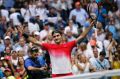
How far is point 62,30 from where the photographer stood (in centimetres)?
1274

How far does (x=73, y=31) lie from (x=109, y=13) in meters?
1.94

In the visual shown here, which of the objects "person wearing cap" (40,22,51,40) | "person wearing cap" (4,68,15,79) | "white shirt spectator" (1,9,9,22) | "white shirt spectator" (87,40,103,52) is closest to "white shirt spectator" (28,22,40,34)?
"person wearing cap" (40,22,51,40)

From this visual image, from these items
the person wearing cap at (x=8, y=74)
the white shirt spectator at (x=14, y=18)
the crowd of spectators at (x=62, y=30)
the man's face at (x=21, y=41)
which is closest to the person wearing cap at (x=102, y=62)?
the crowd of spectators at (x=62, y=30)

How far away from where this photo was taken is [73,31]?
12828mm

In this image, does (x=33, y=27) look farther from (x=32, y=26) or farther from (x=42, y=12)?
(x=42, y=12)

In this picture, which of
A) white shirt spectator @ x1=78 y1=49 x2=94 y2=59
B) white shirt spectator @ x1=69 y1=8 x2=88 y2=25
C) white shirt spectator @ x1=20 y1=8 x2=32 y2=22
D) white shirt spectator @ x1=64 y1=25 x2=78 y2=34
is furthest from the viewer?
white shirt spectator @ x1=69 y1=8 x2=88 y2=25

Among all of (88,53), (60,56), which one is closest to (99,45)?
(88,53)

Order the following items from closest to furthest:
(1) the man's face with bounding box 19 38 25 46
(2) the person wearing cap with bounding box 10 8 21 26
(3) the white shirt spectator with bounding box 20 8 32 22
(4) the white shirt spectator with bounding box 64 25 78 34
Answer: (1) the man's face with bounding box 19 38 25 46 → (4) the white shirt spectator with bounding box 64 25 78 34 → (2) the person wearing cap with bounding box 10 8 21 26 → (3) the white shirt spectator with bounding box 20 8 32 22

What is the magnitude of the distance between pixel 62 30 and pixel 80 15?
1.34 metres

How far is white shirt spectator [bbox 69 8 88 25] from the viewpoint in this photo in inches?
538

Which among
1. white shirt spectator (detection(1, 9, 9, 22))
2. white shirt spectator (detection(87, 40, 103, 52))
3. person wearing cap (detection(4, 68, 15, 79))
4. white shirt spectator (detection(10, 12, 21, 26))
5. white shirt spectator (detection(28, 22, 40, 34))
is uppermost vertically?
white shirt spectator (detection(1, 9, 9, 22))

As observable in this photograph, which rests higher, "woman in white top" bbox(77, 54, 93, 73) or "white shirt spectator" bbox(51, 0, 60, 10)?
"white shirt spectator" bbox(51, 0, 60, 10)

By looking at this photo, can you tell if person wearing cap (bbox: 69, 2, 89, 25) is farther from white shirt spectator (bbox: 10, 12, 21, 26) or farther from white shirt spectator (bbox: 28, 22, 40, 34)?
white shirt spectator (bbox: 10, 12, 21, 26)

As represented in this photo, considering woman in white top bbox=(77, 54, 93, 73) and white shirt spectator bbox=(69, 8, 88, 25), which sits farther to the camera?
white shirt spectator bbox=(69, 8, 88, 25)
